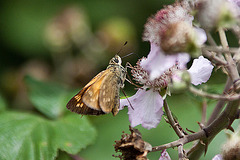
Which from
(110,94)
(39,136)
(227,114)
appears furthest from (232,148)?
(39,136)

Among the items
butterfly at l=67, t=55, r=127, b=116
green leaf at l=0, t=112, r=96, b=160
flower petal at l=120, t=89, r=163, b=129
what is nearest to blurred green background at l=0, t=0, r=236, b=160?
green leaf at l=0, t=112, r=96, b=160

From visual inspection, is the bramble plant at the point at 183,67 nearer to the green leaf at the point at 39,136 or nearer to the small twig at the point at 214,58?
the small twig at the point at 214,58

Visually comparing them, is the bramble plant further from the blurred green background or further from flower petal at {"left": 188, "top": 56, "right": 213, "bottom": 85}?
the blurred green background

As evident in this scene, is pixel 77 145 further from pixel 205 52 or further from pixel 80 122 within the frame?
pixel 205 52

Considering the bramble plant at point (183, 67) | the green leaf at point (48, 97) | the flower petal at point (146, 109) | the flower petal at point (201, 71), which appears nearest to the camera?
the bramble plant at point (183, 67)

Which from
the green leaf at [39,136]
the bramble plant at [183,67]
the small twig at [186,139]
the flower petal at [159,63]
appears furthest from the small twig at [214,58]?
the green leaf at [39,136]

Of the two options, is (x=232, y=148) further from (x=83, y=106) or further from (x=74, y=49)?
(x=74, y=49)

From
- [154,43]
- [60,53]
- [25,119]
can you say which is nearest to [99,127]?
[25,119]

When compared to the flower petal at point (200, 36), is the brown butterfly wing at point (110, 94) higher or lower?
higher
